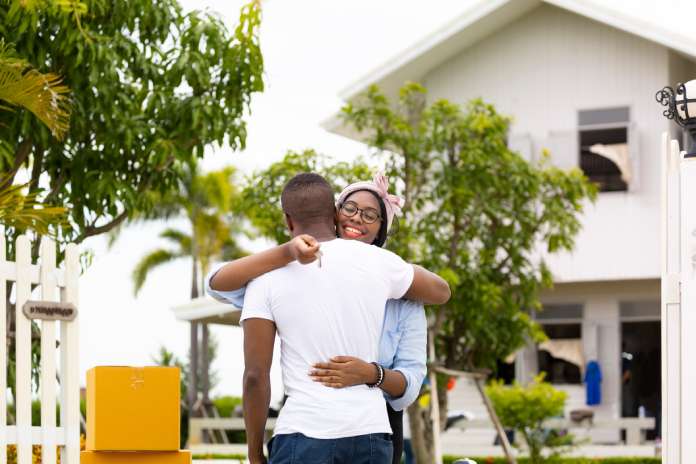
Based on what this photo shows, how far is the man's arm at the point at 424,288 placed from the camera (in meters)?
4.24

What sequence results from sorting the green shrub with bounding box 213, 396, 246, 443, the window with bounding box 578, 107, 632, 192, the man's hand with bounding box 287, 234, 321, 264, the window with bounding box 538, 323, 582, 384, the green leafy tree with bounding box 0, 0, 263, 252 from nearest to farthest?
1. the man's hand with bounding box 287, 234, 321, 264
2. the green leafy tree with bounding box 0, 0, 263, 252
3. the window with bounding box 578, 107, 632, 192
4. the window with bounding box 538, 323, 582, 384
5. the green shrub with bounding box 213, 396, 246, 443

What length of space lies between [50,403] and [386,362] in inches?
85.1

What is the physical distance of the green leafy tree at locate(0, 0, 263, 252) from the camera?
10406 millimetres

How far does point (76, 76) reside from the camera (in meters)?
10.5

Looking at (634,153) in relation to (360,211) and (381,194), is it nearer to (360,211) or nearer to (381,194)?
(381,194)

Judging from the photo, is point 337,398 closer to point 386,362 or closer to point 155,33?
point 386,362

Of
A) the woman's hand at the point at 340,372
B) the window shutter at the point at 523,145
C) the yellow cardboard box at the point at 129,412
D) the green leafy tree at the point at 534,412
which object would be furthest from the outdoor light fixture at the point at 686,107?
the window shutter at the point at 523,145

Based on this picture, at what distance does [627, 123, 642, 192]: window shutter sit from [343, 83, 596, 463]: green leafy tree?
5230 millimetres

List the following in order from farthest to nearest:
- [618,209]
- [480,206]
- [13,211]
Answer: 1. [618,209]
2. [480,206]
3. [13,211]

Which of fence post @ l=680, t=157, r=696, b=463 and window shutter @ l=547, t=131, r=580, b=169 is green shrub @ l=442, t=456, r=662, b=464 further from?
fence post @ l=680, t=157, r=696, b=463

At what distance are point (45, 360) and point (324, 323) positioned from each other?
7.28 feet

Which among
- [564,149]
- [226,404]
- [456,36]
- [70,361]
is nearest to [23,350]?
[70,361]

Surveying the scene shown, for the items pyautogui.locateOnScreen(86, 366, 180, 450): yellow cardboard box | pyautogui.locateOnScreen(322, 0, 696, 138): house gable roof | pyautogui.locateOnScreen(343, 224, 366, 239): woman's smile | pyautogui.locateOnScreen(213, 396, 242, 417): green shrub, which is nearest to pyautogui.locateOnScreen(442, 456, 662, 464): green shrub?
pyautogui.locateOnScreen(322, 0, 696, 138): house gable roof

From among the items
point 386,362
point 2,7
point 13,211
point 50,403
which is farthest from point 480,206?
point 386,362
